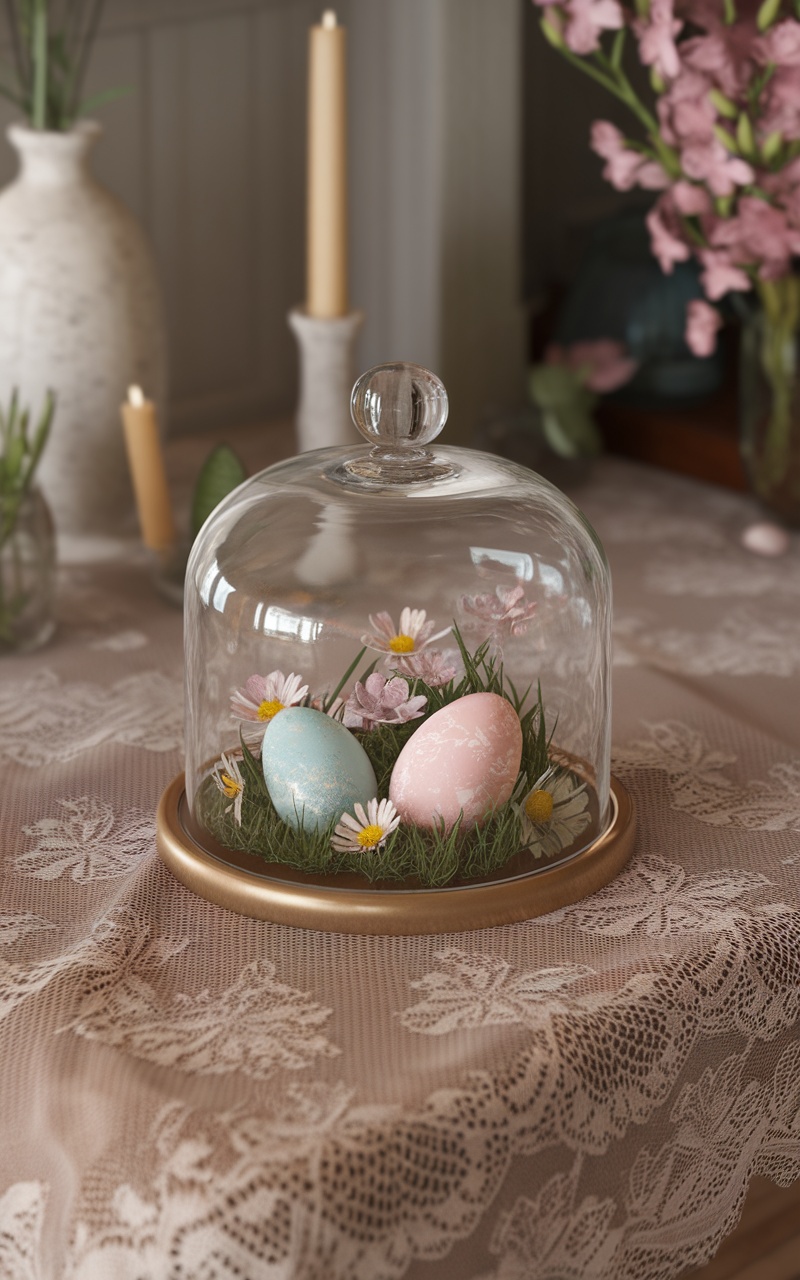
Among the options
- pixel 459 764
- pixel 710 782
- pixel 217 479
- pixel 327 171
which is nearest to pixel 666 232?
pixel 327 171

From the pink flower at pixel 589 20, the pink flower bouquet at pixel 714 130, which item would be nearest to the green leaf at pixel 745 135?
the pink flower bouquet at pixel 714 130

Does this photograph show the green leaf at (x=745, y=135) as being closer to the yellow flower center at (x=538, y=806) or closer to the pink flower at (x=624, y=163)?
the pink flower at (x=624, y=163)

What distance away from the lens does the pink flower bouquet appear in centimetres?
96

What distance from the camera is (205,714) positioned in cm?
72

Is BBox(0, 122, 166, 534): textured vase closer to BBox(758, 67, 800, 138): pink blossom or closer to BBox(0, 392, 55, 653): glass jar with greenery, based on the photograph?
BBox(0, 392, 55, 653): glass jar with greenery

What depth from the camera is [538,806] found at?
66 cm

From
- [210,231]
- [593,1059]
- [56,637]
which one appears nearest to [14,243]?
[56,637]

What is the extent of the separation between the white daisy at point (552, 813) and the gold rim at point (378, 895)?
0.01m

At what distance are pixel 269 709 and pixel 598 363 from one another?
77 cm

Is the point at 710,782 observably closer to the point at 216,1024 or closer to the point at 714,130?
the point at 216,1024

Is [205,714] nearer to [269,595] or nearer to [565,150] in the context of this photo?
[269,595]

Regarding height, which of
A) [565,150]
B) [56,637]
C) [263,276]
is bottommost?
Result: [56,637]

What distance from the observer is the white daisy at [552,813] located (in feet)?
2.14

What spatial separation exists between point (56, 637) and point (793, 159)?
58 centimetres
